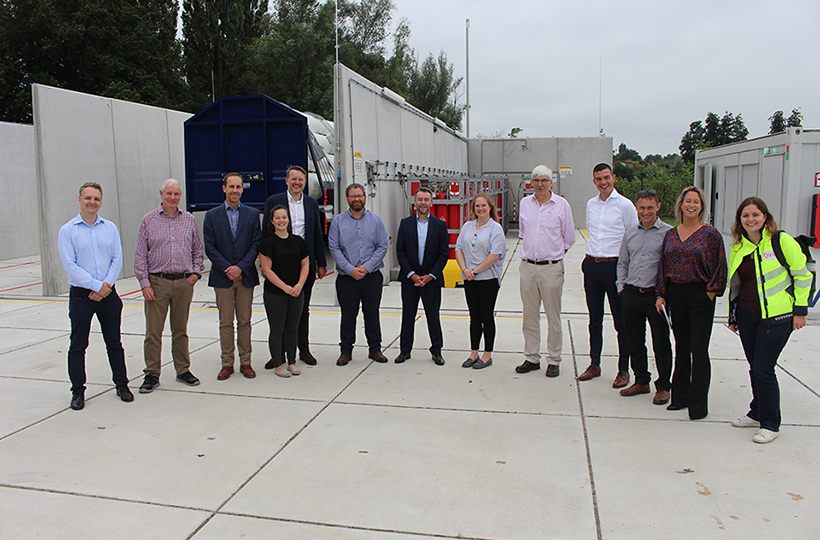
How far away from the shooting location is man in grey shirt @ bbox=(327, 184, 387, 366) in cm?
633

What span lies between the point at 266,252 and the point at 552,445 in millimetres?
3185

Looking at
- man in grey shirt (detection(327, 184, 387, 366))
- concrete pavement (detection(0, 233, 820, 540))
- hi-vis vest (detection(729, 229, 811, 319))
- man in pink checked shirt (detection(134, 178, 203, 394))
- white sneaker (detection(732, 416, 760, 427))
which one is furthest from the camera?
man in grey shirt (detection(327, 184, 387, 366))

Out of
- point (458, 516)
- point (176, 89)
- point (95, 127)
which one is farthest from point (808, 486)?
point (176, 89)

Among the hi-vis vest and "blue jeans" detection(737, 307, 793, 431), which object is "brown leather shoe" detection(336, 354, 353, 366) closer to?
"blue jeans" detection(737, 307, 793, 431)

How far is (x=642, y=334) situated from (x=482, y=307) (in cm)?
156

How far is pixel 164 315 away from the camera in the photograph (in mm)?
5633

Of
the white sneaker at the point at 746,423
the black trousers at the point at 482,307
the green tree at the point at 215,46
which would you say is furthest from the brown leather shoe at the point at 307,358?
the green tree at the point at 215,46

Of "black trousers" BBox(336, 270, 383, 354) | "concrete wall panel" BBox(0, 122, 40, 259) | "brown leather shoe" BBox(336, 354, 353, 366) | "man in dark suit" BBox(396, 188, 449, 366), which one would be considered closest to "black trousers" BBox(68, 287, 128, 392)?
"brown leather shoe" BBox(336, 354, 353, 366)

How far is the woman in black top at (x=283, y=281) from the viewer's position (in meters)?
5.90

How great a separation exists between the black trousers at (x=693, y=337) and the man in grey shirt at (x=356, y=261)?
9.35ft

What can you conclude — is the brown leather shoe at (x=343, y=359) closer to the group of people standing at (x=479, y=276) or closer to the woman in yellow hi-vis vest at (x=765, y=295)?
the group of people standing at (x=479, y=276)

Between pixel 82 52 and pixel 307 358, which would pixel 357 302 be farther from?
pixel 82 52

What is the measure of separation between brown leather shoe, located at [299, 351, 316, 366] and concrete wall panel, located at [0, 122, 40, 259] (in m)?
12.9

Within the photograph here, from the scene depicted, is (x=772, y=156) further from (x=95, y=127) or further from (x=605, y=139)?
(x=605, y=139)
